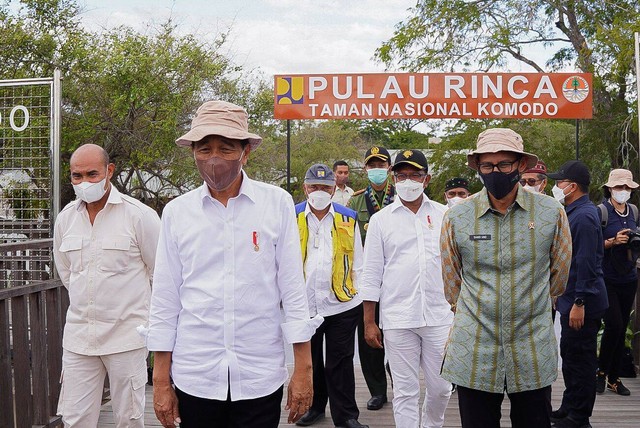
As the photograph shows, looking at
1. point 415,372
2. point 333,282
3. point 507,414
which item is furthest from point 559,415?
point 333,282

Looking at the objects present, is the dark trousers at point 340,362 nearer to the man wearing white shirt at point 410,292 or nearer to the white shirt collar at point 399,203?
the man wearing white shirt at point 410,292

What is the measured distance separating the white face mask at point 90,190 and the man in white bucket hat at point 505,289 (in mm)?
1942

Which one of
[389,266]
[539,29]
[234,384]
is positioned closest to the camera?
[234,384]

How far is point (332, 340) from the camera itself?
5668 millimetres

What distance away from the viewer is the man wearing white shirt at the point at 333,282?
5.60m

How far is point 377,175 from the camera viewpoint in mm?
6559

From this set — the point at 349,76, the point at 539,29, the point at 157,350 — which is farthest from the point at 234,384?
the point at 539,29

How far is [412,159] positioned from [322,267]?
1087 millimetres

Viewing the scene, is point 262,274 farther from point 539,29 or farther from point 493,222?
point 539,29

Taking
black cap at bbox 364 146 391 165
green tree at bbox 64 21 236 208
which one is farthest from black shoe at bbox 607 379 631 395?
green tree at bbox 64 21 236 208

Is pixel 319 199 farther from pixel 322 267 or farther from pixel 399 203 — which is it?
pixel 399 203

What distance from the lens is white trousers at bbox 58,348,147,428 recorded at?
409cm

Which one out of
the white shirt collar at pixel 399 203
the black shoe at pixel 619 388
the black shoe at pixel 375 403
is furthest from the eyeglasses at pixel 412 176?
the black shoe at pixel 619 388

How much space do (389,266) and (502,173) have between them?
171 centimetres
